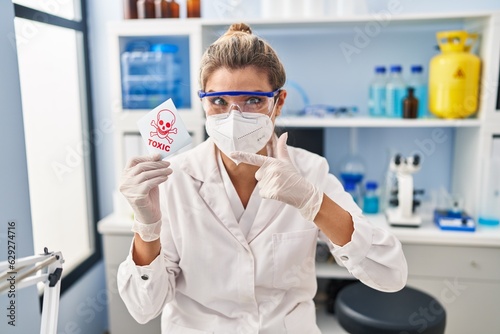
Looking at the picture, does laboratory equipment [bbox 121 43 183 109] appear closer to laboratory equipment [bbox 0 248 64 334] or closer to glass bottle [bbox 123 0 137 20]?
glass bottle [bbox 123 0 137 20]

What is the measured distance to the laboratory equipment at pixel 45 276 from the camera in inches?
38.1

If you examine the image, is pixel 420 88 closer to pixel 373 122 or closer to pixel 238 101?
pixel 373 122

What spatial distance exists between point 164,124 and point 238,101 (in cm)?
20

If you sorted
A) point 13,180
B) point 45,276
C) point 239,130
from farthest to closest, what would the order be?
point 13,180
point 239,130
point 45,276

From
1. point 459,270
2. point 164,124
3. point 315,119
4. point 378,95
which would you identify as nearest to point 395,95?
point 378,95

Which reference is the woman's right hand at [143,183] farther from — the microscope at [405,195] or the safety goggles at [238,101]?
the microscope at [405,195]

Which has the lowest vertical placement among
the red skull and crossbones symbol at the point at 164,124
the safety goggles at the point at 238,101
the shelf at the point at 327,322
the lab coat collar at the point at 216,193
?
the shelf at the point at 327,322

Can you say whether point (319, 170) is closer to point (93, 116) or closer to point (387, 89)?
point (387, 89)

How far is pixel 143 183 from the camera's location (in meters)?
1.06

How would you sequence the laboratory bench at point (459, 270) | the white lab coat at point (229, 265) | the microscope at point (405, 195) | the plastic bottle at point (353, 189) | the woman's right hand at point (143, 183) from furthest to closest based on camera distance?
Result: the plastic bottle at point (353, 189) → the microscope at point (405, 195) → the laboratory bench at point (459, 270) → the white lab coat at point (229, 265) → the woman's right hand at point (143, 183)

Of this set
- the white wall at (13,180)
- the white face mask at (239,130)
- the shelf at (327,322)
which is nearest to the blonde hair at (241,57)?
the white face mask at (239,130)

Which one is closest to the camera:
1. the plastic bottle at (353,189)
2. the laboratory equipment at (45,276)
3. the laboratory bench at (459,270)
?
the laboratory equipment at (45,276)

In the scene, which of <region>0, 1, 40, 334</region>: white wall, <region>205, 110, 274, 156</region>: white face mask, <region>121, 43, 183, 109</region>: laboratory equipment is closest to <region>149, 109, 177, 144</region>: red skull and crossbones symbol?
<region>205, 110, 274, 156</region>: white face mask

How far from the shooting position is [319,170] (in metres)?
1.30
